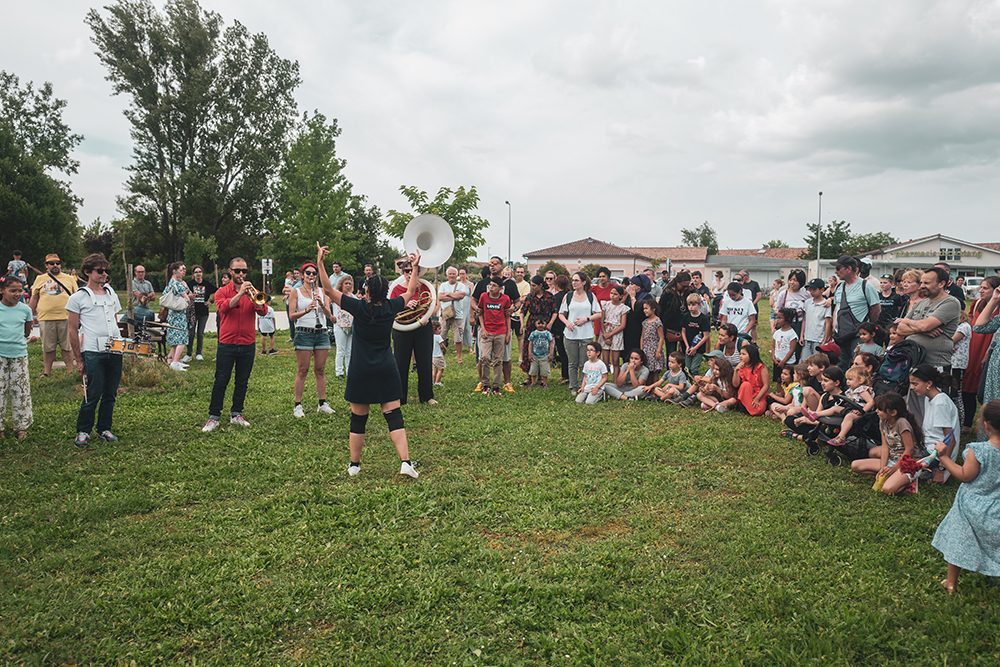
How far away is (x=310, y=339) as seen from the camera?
25.3 ft

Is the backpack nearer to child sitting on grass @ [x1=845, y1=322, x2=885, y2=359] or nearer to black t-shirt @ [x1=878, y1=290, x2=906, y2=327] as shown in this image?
child sitting on grass @ [x1=845, y1=322, x2=885, y2=359]

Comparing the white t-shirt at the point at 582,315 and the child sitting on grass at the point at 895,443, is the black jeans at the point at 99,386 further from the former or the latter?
the child sitting on grass at the point at 895,443

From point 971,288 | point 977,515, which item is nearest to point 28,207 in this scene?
point 977,515

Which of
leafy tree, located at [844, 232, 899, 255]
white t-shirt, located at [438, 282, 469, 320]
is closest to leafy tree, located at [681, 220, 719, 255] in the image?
leafy tree, located at [844, 232, 899, 255]

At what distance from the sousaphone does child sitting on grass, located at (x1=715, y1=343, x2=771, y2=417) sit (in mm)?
3949

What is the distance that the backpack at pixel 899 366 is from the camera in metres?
6.00

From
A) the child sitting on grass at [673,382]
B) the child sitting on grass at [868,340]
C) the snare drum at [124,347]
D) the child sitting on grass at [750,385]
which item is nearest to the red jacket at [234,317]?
→ the snare drum at [124,347]

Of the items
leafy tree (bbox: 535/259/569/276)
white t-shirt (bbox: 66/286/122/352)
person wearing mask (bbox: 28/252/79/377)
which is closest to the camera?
white t-shirt (bbox: 66/286/122/352)

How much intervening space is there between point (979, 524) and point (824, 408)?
3.07m

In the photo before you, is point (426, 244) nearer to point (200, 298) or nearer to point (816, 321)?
point (816, 321)

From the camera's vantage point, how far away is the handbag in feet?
34.7

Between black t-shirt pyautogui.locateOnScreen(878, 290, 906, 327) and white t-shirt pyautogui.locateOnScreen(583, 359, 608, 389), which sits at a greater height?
black t-shirt pyautogui.locateOnScreen(878, 290, 906, 327)

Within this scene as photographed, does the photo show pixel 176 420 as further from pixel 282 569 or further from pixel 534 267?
pixel 534 267

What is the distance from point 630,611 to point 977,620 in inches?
70.8
